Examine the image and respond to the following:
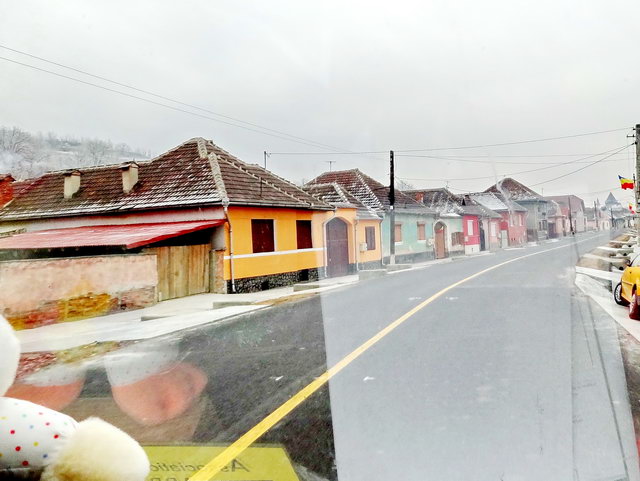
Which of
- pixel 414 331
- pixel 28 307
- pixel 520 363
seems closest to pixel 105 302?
pixel 28 307

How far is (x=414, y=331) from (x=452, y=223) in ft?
125

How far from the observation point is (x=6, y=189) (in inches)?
1020

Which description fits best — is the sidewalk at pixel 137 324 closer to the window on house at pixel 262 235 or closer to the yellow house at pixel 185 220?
the yellow house at pixel 185 220

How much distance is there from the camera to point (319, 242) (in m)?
24.6

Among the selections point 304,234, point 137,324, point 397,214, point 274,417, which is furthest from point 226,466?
point 397,214

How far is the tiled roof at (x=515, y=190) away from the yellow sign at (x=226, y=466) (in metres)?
77.0

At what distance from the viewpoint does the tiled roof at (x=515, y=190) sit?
76875 mm

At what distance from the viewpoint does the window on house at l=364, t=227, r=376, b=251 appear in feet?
97.1

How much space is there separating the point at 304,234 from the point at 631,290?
49.0 feet

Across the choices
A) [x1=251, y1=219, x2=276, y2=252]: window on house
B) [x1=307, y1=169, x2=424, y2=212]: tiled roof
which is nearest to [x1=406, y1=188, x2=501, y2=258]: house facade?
[x1=307, y1=169, x2=424, y2=212]: tiled roof

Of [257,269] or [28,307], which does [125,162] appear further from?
[28,307]

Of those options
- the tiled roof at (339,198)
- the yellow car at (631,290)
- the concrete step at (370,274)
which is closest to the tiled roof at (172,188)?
the concrete step at (370,274)

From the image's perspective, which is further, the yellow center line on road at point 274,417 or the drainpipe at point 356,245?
the drainpipe at point 356,245

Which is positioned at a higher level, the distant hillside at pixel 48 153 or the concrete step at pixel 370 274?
the distant hillside at pixel 48 153
